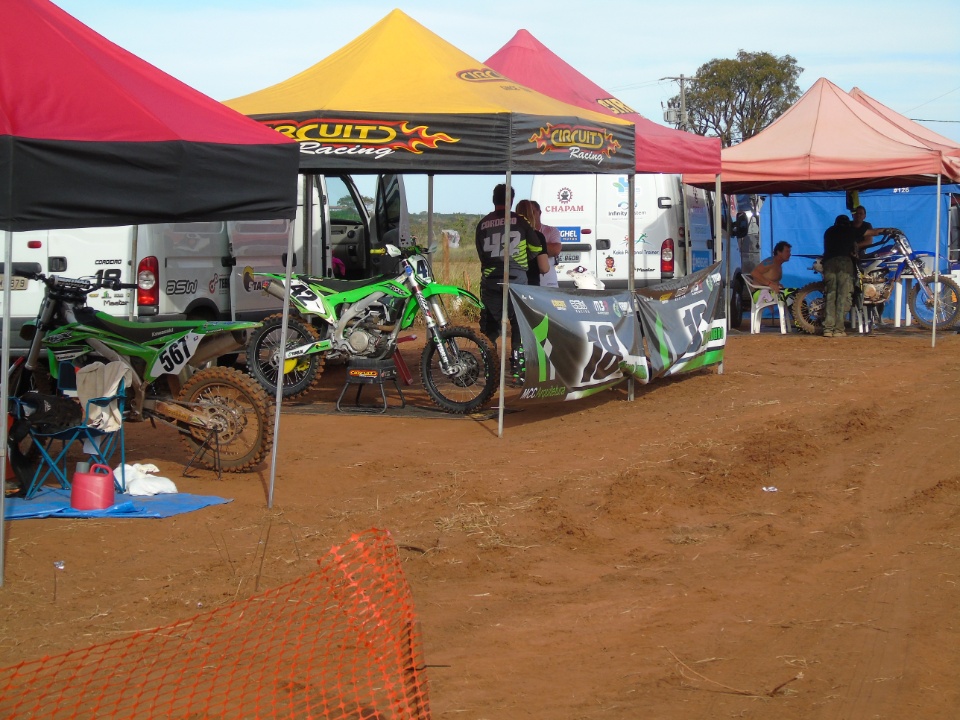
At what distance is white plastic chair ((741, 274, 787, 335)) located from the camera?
1609cm

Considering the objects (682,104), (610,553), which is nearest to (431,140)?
(610,553)

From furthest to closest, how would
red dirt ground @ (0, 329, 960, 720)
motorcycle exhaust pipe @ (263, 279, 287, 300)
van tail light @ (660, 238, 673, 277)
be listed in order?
van tail light @ (660, 238, 673, 277) → motorcycle exhaust pipe @ (263, 279, 287, 300) → red dirt ground @ (0, 329, 960, 720)

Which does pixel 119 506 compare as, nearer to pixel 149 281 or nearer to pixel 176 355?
pixel 176 355

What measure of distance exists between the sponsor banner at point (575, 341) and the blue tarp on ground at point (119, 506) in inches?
115

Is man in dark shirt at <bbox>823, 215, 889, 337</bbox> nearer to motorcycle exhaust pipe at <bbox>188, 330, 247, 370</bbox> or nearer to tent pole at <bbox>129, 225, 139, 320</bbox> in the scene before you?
tent pole at <bbox>129, 225, 139, 320</bbox>

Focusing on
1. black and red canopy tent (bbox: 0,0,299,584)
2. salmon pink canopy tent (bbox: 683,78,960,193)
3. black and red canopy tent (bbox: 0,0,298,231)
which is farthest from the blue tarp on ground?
salmon pink canopy tent (bbox: 683,78,960,193)

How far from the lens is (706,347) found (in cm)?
1094

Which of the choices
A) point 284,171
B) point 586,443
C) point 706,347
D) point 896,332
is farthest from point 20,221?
point 896,332

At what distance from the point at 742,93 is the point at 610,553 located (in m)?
39.8

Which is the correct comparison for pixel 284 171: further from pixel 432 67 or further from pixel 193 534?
pixel 432 67

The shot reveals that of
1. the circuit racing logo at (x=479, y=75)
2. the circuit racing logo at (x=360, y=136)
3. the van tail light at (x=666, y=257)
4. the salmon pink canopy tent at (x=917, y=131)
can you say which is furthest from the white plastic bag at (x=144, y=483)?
the salmon pink canopy tent at (x=917, y=131)

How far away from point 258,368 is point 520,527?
4612 mm

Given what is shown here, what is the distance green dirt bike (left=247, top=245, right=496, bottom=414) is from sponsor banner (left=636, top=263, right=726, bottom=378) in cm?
170

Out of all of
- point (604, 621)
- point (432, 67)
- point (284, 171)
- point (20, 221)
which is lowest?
point (604, 621)
